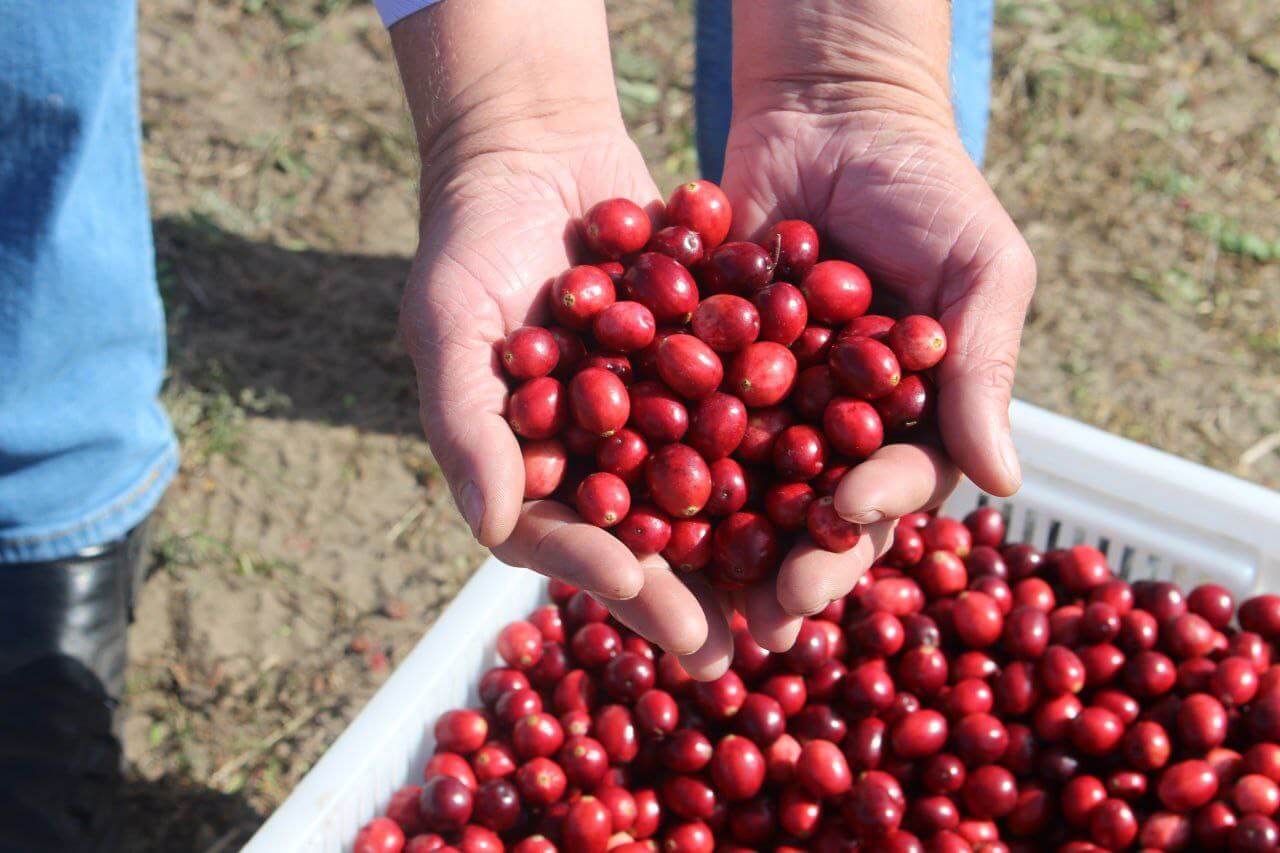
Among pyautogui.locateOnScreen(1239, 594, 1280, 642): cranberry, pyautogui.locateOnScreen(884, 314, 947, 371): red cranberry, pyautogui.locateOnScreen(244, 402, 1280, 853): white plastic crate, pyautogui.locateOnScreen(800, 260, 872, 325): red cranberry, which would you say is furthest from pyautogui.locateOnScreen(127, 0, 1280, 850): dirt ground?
pyautogui.locateOnScreen(884, 314, 947, 371): red cranberry

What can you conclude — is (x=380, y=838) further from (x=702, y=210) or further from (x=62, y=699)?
(x=702, y=210)

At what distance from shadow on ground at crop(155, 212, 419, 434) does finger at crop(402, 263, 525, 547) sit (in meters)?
2.33

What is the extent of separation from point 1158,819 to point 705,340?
1.74 meters

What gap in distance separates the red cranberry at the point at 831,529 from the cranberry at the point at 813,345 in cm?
56

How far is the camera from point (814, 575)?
2.58 meters

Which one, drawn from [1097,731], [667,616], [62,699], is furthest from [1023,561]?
[62,699]

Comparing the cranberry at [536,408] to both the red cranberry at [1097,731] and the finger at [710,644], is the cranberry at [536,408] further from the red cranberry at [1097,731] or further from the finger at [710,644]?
the red cranberry at [1097,731]

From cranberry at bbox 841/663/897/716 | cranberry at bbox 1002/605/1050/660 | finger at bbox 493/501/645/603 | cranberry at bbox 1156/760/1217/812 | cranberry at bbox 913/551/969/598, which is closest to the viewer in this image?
finger at bbox 493/501/645/603

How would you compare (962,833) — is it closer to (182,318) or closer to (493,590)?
(493,590)

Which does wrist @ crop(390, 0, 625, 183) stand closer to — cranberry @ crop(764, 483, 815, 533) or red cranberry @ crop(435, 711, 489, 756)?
cranberry @ crop(764, 483, 815, 533)

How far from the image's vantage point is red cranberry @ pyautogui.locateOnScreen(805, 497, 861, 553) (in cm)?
264

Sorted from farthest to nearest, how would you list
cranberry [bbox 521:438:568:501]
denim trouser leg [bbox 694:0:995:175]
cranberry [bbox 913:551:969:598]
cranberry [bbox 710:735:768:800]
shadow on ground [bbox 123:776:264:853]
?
1. denim trouser leg [bbox 694:0:995:175]
2. shadow on ground [bbox 123:776:264:853]
3. cranberry [bbox 913:551:969:598]
4. cranberry [bbox 710:735:768:800]
5. cranberry [bbox 521:438:568:501]

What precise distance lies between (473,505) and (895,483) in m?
0.88

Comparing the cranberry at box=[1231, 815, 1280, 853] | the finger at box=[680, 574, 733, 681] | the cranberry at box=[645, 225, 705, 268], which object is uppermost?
the cranberry at box=[645, 225, 705, 268]
